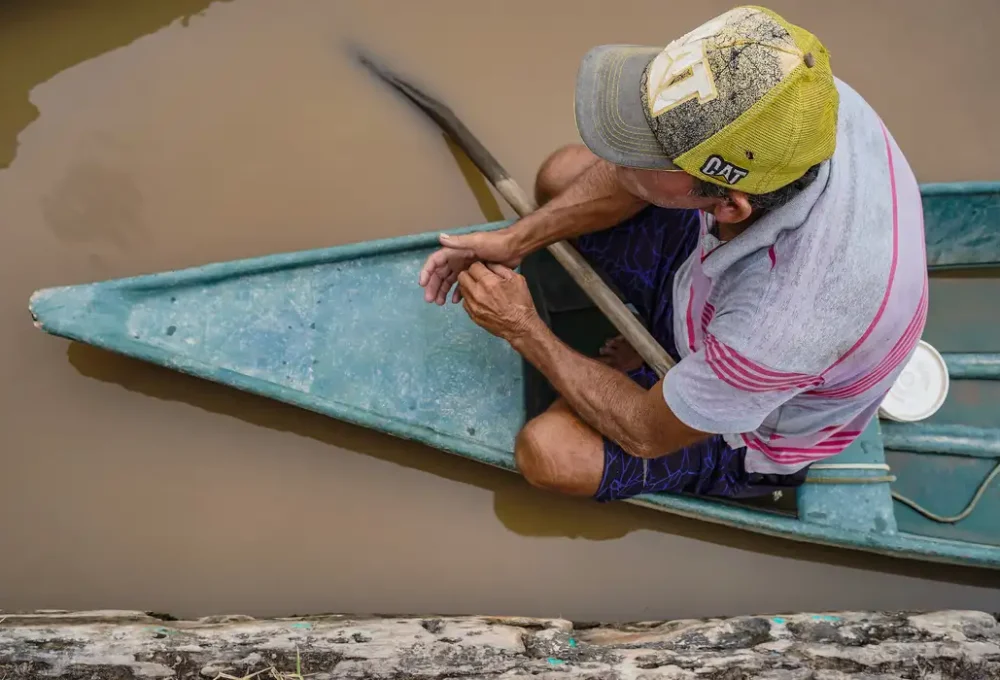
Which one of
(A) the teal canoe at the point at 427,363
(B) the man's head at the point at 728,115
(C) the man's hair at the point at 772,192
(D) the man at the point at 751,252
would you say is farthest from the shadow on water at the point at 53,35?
(C) the man's hair at the point at 772,192

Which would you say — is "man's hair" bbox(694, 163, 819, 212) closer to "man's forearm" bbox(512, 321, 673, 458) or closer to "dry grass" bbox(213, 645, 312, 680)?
"man's forearm" bbox(512, 321, 673, 458)

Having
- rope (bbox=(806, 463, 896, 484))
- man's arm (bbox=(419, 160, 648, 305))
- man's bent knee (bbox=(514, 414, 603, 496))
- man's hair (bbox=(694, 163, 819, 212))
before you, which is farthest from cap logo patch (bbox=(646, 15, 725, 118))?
rope (bbox=(806, 463, 896, 484))

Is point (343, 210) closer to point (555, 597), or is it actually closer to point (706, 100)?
point (555, 597)

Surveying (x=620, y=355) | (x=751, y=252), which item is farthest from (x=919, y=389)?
(x=751, y=252)

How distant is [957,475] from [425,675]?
5.39 ft

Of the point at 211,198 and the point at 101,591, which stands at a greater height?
the point at 211,198

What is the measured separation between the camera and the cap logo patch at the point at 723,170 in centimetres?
109

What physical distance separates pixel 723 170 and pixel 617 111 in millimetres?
197

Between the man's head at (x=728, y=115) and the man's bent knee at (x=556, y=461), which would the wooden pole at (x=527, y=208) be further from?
the man's head at (x=728, y=115)

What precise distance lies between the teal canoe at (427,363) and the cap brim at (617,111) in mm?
872

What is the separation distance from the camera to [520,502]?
86.1 inches

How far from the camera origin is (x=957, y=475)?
7.13 feet

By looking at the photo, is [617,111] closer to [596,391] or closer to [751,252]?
[751,252]

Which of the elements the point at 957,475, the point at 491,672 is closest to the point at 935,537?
the point at 957,475
